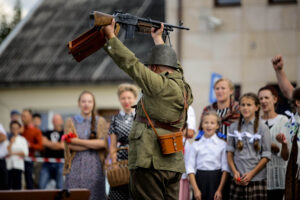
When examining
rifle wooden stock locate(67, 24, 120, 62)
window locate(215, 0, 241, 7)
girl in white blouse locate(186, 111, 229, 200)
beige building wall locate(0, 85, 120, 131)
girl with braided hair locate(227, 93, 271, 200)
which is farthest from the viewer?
beige building wall locate(0, 85, 120, 131)

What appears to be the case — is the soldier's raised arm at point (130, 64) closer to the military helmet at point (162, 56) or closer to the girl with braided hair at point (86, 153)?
the military helmet at point (162, 56)

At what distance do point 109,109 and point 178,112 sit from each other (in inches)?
646

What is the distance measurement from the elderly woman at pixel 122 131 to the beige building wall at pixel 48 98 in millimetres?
13943

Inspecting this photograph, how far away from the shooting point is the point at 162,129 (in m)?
5.26

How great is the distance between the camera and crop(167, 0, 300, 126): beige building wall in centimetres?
1716

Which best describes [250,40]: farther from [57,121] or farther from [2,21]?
[2,21]

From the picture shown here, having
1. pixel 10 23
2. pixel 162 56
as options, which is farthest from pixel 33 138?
pixel 10 23

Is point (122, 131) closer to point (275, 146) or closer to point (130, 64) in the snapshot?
point (275, 146)

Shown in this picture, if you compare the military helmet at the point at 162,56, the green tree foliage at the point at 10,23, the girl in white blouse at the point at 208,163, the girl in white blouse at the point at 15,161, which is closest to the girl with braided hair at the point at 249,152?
the girl in white blouse at the point at 208,163

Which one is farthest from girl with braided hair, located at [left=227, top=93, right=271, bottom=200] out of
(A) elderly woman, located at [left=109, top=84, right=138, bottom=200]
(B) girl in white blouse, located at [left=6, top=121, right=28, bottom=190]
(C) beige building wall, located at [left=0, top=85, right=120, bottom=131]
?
(C) beige building wall, located at [left=0, top=85, right=120, bottom=131]

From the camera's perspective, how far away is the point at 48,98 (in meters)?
22.8

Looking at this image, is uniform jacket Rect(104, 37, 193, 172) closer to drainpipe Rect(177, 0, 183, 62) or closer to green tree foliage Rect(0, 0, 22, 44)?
drainpipe Rect(177, 0, 183, 62)

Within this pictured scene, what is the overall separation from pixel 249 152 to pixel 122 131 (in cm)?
168

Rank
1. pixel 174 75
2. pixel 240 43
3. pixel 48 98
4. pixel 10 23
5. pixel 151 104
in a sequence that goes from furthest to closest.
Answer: pixel 10 23, pixel 48 98, pixel 240 43, pixel 174 75, pixel 151 104
